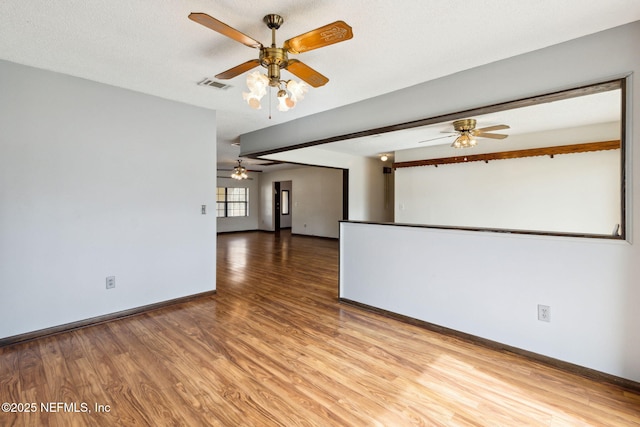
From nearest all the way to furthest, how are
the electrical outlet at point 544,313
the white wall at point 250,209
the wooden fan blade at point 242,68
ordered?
the wooden fan blade at point 242,68 < the electrical outlet at point 544,313 < the white wall at point 250,209

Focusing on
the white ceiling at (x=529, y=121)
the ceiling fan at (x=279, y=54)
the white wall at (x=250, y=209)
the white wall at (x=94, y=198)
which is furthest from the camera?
the white wall at (x=250, y=209)

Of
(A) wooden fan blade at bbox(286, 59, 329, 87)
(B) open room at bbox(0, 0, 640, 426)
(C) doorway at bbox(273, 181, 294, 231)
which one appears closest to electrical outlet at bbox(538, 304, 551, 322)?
(B) open room at bbox(0, 0, 640, 426)

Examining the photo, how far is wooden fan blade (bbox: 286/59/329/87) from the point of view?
2023 millimetres

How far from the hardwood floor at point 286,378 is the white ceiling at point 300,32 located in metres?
2.47

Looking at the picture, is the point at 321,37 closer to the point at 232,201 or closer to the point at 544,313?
the point at 544,313

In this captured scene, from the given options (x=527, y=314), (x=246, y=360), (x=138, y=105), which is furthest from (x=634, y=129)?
(x=138, y=105)

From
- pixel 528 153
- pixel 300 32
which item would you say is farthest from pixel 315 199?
pixel 300 32

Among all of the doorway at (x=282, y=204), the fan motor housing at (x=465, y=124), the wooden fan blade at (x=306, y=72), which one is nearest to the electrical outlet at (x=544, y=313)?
the wooden fan blade at (x=306, y=72)

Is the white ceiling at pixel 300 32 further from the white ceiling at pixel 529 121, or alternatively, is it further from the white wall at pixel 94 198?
the white ceiling at pixel 529 121

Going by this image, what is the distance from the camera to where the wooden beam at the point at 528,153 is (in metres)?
4.42

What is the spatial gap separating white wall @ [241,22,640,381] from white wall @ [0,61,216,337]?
2.26 m

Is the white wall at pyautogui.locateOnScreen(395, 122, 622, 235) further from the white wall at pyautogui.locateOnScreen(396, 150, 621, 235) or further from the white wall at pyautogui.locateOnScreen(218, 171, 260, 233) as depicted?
the white wall at pyautogui.locateOnScreen(218, 171, 260, 233)

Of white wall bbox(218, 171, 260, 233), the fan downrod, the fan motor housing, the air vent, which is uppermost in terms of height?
the air vent

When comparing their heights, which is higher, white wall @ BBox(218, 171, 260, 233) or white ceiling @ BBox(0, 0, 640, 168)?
white ceiling @ BBox(0, 0, 640, 168)
